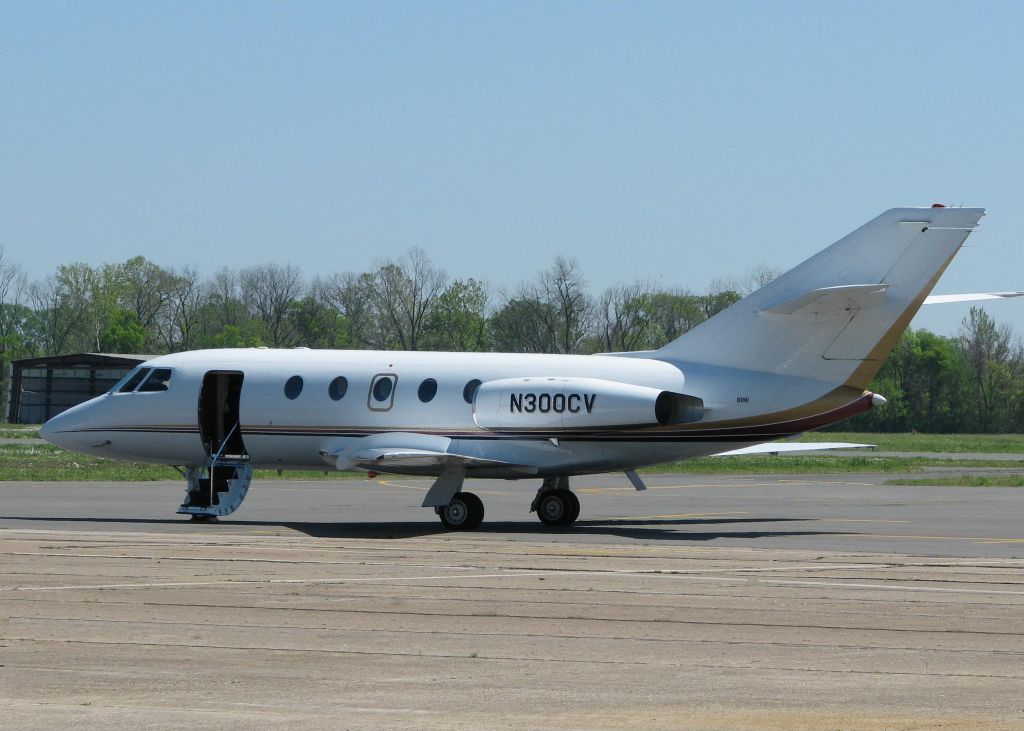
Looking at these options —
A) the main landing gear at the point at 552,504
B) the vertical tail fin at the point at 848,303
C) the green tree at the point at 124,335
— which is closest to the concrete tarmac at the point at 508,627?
the main landing gear at the point at 552,504

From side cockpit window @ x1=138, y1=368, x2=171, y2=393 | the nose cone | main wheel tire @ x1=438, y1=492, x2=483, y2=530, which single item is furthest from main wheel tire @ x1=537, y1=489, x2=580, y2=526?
the nose cone

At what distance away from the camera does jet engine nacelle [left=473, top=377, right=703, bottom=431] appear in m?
25.7

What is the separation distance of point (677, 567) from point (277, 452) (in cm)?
1164

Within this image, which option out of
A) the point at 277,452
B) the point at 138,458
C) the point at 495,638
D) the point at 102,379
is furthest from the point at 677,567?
the point at 102,379

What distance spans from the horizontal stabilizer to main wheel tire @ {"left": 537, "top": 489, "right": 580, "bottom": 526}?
16.6 ft

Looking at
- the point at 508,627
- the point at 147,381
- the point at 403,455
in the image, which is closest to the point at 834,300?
the point at 403,455

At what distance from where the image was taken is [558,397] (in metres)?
26.1

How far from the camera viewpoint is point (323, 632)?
13008 mm

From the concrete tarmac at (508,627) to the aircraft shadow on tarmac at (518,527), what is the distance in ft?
0.77

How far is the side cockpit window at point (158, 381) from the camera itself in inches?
1148

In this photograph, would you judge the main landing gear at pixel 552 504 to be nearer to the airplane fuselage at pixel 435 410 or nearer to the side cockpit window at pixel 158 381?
the airplane fuselage at pixel 435 410

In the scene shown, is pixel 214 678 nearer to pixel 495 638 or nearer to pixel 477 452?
pixel 495 638

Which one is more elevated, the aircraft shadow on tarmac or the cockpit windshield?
the cockpit windshield

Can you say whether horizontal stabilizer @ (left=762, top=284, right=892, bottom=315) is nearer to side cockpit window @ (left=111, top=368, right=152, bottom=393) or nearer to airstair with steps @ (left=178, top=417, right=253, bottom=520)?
airstair with steps @ (left=178, top=417, right=253, bottom=520)
